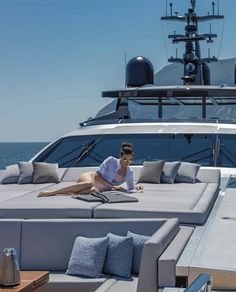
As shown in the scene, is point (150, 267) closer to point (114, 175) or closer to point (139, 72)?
point (114, 175)

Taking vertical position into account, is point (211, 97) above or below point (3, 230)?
above

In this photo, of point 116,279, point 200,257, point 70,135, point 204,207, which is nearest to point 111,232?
point 116,279

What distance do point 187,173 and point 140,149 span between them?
127cm

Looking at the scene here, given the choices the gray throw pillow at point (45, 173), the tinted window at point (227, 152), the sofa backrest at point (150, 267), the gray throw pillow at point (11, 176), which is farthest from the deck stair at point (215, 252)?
the gray throw pillow at point (11, 176)

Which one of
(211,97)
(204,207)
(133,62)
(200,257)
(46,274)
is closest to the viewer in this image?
(200,257)

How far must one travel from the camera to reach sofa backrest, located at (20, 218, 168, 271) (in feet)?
15.9

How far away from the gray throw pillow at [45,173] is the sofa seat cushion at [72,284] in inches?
87.8

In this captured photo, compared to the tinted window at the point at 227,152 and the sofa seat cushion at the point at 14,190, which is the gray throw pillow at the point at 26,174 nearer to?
the sofa seat cushion at the point at 14,190

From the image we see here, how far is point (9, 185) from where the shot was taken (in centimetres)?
696

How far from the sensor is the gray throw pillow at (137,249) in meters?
4.71

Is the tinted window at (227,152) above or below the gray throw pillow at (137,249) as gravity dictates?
above

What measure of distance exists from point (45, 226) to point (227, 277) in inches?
74.1

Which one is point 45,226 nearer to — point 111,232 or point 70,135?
point 111,232

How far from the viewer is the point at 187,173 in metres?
6.51
